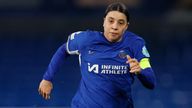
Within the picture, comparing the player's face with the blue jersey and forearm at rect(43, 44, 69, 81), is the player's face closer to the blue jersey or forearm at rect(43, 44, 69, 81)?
the blue jersey

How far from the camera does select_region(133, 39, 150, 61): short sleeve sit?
224 inches

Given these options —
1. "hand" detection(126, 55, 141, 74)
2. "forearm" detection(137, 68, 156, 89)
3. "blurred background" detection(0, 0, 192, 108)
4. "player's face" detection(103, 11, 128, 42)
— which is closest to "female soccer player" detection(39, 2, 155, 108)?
"player's face" detection(103, 11, 128, 42)

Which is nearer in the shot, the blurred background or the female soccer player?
the female soccer player

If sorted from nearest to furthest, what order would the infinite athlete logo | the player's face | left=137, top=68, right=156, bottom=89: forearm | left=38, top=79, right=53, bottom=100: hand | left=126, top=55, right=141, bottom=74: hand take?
left=126, top=55, right=141, bottom=74: hand < left=137, top=68, right=156, bottom=89: forearm < the player's face < the infinite athlete logo < left=38, top=79, right=53, bottom=100: hand

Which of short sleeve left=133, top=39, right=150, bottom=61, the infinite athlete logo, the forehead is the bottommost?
the infinite athlete logo

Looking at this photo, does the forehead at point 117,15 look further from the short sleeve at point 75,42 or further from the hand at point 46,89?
the hand at point 46,89

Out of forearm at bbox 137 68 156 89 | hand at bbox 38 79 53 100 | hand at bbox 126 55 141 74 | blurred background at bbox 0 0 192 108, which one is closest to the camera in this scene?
hand at bbox 126 55 141 74

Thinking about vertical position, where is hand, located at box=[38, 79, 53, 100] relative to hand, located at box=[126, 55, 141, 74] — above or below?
below

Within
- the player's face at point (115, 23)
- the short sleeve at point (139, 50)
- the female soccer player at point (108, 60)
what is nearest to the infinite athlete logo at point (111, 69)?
the female soccer player at point (108, 60)

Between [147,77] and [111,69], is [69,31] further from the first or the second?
[147,77]

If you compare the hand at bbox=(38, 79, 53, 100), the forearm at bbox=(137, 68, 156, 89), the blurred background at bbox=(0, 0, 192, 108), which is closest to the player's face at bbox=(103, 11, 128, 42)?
the forearm at bbox=(137, 68, 156, 89)
